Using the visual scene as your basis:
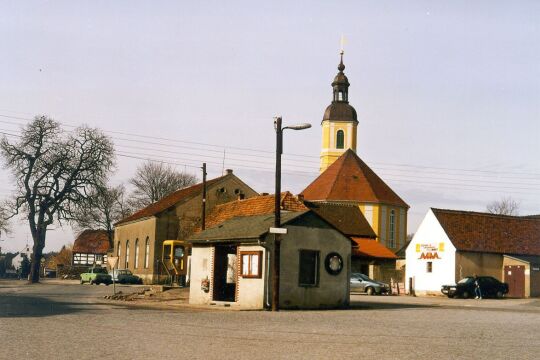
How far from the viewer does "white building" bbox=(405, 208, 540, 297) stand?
4866cm

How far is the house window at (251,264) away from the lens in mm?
26767

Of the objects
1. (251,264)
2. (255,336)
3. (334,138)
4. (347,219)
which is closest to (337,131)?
(334,138)

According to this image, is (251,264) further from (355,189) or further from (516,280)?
(355,189)

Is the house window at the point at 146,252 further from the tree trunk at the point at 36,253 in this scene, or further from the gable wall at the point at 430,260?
the gable wall at the point at 430,260

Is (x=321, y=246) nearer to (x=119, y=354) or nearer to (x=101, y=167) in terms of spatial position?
(x=119, y=354)

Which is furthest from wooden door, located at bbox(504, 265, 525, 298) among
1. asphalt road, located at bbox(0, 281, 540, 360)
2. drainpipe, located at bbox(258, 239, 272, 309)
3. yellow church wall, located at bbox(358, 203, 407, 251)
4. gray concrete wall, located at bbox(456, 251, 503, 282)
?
asphalt road, located at bbox(0, 281, 540, 360)

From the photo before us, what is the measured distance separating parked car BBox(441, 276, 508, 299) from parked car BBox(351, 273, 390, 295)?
4.02 meters

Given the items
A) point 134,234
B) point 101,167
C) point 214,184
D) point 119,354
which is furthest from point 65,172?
point 119,354

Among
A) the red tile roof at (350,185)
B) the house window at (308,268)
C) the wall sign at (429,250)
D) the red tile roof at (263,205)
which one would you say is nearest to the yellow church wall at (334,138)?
the red tile roof at (350,185)

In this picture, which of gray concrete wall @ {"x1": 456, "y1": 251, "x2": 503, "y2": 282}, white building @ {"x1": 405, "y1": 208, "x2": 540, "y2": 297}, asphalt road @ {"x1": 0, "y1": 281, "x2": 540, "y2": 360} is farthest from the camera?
white building @ {"x1": 405, "y1": 208, "x2": 540, "y2": 297}

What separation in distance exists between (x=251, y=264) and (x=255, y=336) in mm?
11758

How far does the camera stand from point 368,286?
149 feet

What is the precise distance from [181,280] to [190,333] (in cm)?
3589

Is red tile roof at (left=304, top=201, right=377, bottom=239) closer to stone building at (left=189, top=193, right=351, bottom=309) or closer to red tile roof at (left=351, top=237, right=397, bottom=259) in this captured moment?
red tile roof at (left=351, top=237, right=397, bottom=259)
